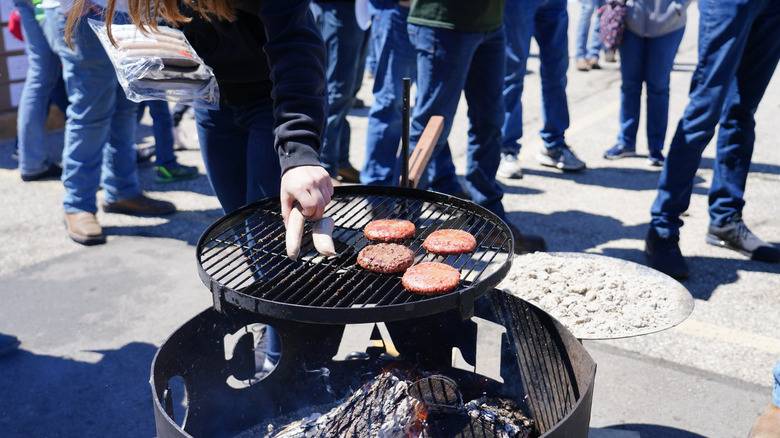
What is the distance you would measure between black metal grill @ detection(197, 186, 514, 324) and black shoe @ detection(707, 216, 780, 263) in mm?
2604

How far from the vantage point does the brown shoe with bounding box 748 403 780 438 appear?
238cm

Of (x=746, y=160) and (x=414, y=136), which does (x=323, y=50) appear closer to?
(x=414, y=136)

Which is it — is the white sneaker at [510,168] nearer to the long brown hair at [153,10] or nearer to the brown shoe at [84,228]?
the brown shoe at [84,228]

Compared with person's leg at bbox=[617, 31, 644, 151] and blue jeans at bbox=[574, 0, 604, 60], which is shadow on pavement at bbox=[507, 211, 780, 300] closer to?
person's leg at bbox=[617, 31, 644, 151]

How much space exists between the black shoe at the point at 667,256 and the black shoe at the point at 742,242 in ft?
1.57

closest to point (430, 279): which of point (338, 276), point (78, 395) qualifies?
point (338, 276)

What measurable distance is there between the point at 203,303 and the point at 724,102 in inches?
119

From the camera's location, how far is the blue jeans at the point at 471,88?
3.74 metres

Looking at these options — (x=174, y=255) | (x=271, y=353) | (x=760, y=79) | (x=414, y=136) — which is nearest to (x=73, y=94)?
(x=174, y=255)

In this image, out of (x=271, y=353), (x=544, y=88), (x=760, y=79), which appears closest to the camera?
(x=271, y=353)

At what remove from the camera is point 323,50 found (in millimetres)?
2074

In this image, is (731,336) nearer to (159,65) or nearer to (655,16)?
(159,65)

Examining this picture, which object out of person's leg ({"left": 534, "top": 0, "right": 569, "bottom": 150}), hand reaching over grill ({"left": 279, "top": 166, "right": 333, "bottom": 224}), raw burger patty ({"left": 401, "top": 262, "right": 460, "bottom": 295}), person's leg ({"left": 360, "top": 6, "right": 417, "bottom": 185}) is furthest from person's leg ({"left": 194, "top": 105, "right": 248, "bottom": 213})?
person's leg ({"left": 534, "top": 0, "right": 569, "bottom": 150})

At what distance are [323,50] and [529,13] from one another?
130 inches
